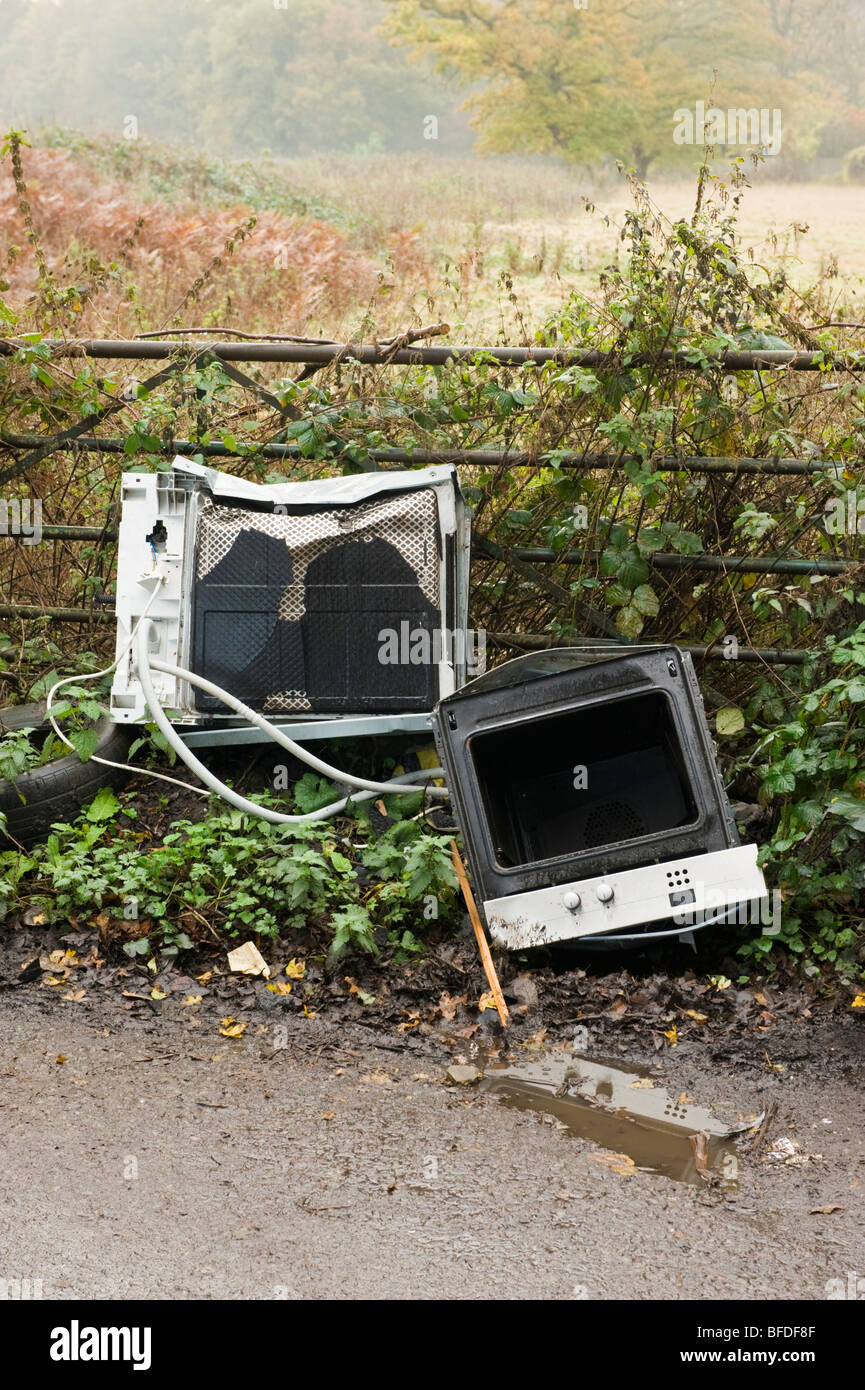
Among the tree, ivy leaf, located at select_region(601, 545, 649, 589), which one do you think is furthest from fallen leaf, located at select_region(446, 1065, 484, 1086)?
the tree

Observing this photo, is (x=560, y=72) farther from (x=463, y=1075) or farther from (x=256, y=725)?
(x=463, y=1075)

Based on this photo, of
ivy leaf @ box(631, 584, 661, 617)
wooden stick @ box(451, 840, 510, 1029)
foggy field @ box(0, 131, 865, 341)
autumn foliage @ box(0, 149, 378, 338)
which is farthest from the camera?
autumn foliage @ box(0, 149, 378, 338)

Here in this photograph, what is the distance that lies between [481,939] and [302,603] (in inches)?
65.7

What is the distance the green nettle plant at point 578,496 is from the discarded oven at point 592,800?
0.37 m

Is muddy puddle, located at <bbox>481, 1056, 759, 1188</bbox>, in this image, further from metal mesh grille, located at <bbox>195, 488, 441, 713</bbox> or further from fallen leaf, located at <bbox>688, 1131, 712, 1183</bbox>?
metal mesh grille, located at <bbox>195, 488, 441, 713</bbox>

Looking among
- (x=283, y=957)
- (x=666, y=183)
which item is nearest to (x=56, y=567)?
(x=283, y=957)

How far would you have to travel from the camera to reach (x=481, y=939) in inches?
165

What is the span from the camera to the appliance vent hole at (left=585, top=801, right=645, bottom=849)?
4477 mm

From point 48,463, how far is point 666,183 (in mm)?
28279

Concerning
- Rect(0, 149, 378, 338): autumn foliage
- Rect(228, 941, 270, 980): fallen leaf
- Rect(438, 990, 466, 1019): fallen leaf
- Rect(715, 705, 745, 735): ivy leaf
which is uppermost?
Rect(0, 149, 378, 338): autumn foliage

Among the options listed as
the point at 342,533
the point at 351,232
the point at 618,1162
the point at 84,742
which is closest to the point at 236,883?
the point at 84,742

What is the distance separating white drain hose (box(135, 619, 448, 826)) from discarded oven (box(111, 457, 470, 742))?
126 millimetres

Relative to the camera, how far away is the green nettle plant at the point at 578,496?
450cm

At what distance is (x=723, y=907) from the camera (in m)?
4.29
